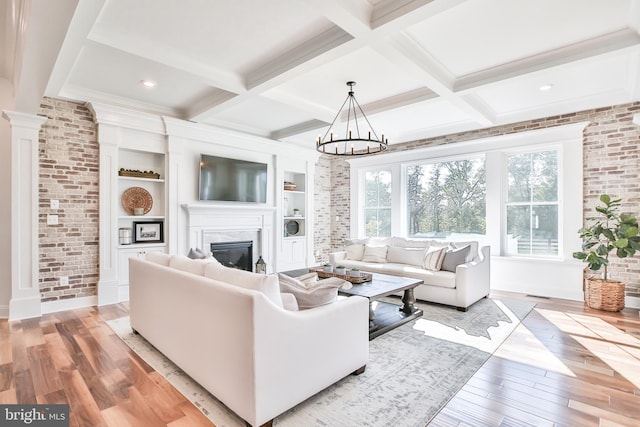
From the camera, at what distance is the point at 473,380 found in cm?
246

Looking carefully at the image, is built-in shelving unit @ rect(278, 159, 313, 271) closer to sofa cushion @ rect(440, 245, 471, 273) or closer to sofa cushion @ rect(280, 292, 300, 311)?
sofa cushion @ rect(440, 245, 471, 273)

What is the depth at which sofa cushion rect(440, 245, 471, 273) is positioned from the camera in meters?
4.55

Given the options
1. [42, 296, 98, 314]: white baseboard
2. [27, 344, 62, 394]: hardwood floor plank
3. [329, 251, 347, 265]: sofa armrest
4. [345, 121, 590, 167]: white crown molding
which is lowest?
[27, 344, 62, 394]: hardwood floor plank

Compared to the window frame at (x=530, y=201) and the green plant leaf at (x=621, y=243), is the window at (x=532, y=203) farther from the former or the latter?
the green plant leaf at (x=621, y=243)

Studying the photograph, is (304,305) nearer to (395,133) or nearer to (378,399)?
(378,399)

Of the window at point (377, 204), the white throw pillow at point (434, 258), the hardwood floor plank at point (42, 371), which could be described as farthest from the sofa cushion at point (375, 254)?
the hardwood floor plank at point (42, 371)

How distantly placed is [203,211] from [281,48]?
10.1 ft

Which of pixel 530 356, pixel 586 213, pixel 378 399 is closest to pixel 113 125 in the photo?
pixel 378 399

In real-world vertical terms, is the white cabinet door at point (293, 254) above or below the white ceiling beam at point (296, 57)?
below

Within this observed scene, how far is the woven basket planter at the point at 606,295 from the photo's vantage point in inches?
163

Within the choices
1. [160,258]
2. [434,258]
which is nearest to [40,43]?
[160,258]

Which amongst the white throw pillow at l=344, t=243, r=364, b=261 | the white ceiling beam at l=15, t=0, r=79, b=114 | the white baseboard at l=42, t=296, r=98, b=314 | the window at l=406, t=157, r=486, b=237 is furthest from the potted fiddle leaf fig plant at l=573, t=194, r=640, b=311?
the white baseboard at l=42, t=296, r=98, b=314

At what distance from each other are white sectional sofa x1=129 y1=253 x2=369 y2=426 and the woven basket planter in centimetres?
365

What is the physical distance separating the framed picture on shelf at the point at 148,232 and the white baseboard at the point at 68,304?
95 cm
